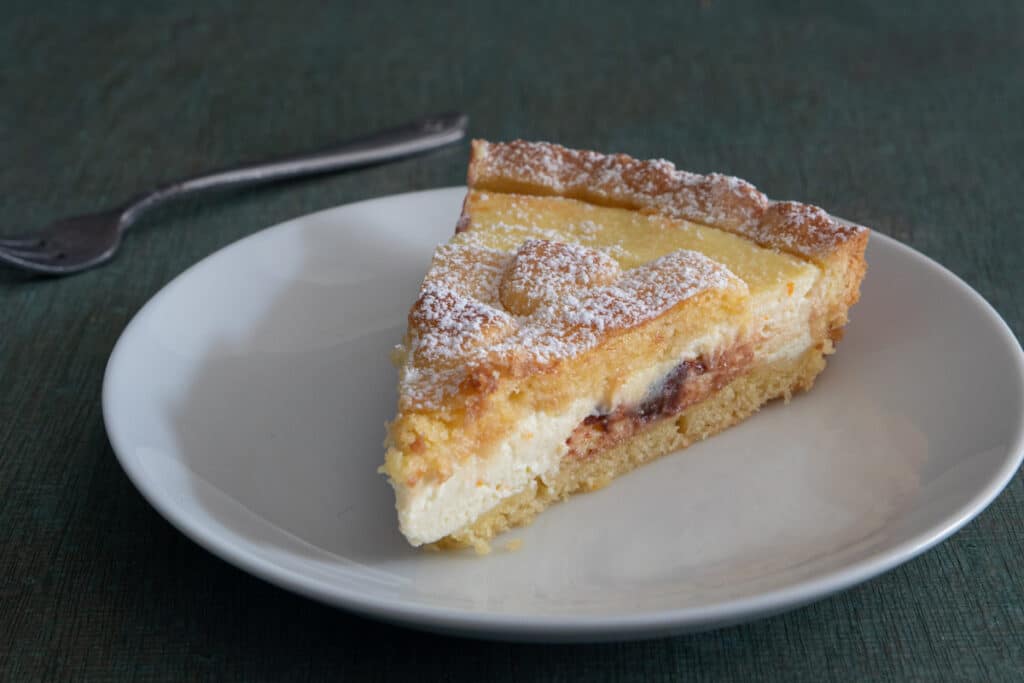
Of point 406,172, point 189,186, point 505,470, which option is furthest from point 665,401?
point 189,186

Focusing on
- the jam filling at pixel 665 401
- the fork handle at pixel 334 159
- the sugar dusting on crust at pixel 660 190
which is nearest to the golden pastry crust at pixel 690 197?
the sugar dusting on crust at pixel 660 190

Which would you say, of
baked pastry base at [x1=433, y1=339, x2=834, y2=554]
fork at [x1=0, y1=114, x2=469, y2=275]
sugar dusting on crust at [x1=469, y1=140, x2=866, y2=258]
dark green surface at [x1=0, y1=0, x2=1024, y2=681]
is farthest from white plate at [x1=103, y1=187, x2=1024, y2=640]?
fork at [x1=0, y1=114, x2=469, y2=275]

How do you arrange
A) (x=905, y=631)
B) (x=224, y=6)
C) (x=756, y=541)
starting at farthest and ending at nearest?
(x=224, y=6)
(x=756, y=541)
(x=905, y=631)

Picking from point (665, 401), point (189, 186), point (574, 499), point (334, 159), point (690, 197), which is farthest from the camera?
point (334, 159)

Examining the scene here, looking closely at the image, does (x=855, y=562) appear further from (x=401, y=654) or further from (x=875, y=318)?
(x=875, y=318)

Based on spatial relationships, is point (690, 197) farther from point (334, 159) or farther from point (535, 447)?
point (334, 159)

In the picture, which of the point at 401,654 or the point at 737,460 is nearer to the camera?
the point at 401,654

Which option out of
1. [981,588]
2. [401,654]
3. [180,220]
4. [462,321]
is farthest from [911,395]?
[180,220]
